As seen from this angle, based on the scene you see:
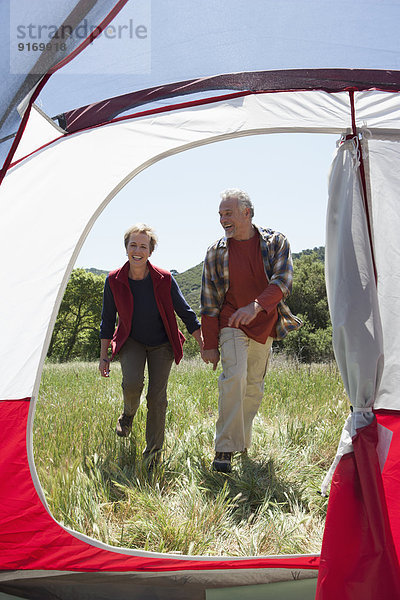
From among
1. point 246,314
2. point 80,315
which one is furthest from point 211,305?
point 80,315

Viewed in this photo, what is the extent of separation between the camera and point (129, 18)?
2.24m

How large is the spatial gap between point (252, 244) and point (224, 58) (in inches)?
58.0

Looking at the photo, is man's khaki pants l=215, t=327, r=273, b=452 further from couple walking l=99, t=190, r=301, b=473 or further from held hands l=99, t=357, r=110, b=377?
held hands l=99, t=357, r=110, b=377

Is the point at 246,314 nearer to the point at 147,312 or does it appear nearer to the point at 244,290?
the point at 244,290

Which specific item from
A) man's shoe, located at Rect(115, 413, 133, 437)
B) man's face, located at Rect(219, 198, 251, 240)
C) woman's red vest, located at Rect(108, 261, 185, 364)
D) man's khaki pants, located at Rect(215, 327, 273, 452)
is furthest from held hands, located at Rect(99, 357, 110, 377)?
man's face, located at Rect(219, 198, 251, 240)

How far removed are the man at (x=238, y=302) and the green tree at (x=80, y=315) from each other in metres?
31.9

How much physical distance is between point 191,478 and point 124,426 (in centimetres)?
72

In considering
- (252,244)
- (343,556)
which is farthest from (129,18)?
(343,556)

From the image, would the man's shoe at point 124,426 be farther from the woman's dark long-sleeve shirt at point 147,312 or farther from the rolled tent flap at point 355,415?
the rolled tent flap at point 355,415

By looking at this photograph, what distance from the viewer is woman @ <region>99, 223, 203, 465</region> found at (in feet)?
12.1

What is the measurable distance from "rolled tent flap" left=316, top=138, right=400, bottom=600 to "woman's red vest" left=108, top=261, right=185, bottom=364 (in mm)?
1576

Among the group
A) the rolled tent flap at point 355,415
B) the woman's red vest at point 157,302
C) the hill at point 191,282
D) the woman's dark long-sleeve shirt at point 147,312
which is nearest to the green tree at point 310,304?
the hill at point 191,282

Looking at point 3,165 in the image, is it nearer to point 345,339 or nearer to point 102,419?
point 345,339

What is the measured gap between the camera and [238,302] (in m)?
3.68
